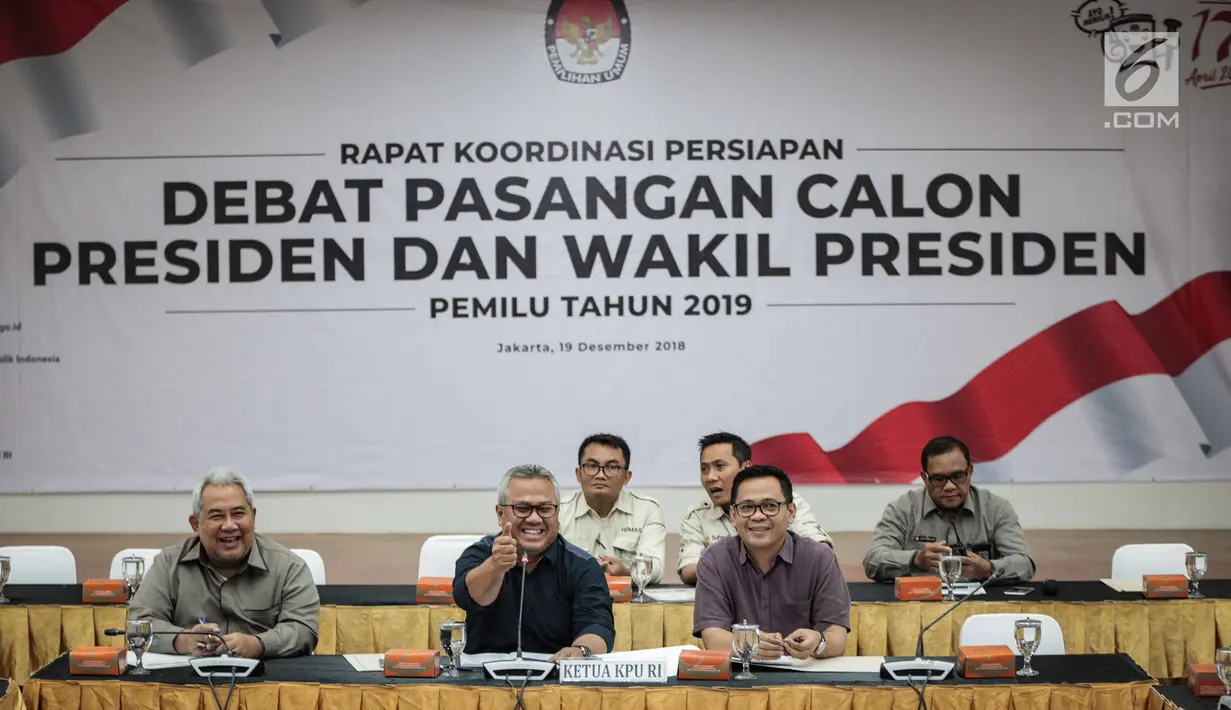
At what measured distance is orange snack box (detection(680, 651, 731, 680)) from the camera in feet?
10.9

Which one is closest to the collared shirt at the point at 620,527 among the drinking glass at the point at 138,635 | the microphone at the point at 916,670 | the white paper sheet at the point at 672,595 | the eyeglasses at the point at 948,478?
the white paper sheet at the point at 672,595

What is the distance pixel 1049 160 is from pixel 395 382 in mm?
4449

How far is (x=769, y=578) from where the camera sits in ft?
12.6

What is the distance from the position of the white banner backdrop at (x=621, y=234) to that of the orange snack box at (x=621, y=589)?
3.82m

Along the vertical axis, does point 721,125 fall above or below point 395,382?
above

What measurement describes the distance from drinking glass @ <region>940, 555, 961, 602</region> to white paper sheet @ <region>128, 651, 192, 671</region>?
8.16 feet

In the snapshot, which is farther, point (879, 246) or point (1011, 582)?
point (879, 246)

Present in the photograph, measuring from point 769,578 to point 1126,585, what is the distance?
1659 mm

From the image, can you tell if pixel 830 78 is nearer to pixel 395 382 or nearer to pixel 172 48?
pixel 395 382

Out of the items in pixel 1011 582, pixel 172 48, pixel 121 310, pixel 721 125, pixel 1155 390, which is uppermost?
pixel 172 48

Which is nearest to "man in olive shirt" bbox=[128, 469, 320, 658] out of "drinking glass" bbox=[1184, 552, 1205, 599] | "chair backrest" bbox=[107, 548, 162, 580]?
"chair backrest" bbox=[107, 548, 162, 580]

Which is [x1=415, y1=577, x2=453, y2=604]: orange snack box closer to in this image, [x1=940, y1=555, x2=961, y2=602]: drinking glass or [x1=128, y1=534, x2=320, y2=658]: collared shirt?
[x1=128, y1=534, x2=320, y2=658]: collared shirt

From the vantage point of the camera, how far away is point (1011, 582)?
484cm

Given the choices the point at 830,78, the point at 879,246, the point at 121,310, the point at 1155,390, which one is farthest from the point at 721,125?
the point at 121,310
